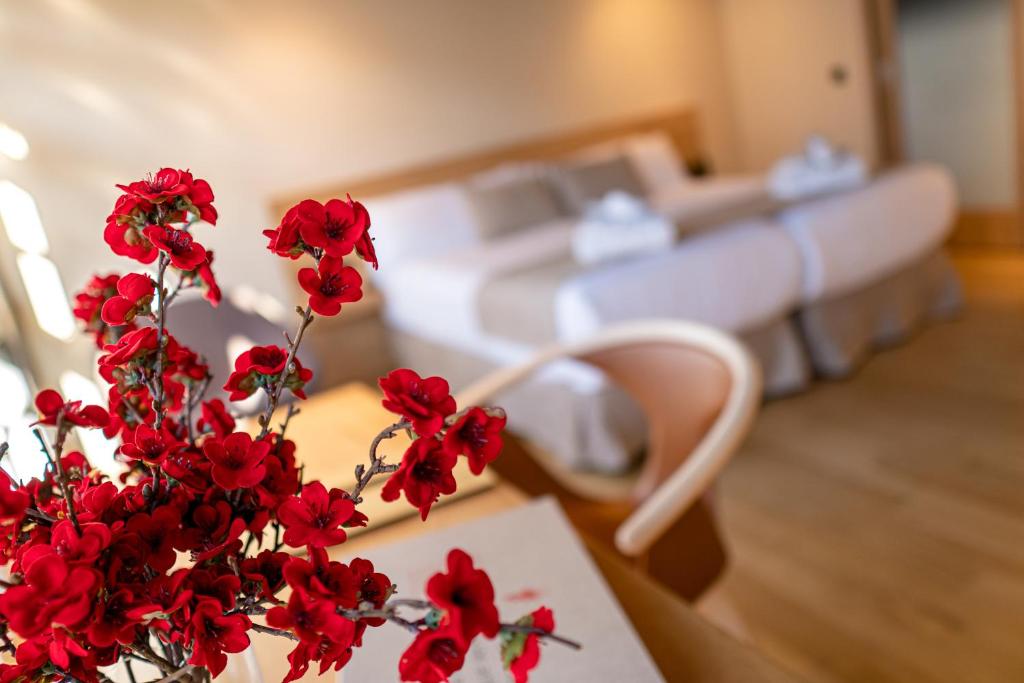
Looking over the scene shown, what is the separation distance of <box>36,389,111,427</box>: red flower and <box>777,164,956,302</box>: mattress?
2.89 m

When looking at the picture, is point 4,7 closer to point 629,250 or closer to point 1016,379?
point 629,250

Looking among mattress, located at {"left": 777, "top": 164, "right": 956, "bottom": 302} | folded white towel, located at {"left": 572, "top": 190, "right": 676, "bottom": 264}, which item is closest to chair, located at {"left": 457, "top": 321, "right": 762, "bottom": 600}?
folded white towel, located at {"left": 572, "top": 190, "right": 676, "bottom": 264}

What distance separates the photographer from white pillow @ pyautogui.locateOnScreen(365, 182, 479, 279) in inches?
157

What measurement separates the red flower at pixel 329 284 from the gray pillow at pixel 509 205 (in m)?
3.58

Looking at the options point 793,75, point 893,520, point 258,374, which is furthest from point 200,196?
point 793,75

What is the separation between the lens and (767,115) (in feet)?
18.5

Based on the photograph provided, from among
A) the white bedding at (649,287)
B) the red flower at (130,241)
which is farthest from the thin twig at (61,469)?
the white bedding at (649,287)

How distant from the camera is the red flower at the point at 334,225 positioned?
47 cm

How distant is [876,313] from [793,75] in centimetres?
254

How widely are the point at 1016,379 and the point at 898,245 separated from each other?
0.68 metres

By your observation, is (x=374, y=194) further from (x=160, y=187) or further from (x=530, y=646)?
(x=530, y=646)

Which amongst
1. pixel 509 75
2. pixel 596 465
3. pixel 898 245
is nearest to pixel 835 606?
pixel 596 465

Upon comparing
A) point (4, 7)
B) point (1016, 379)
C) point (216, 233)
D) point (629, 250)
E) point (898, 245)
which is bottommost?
point (1016, 379)

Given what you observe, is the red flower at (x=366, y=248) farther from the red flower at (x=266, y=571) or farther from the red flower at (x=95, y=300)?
the red flower at (x=95, y=300)
